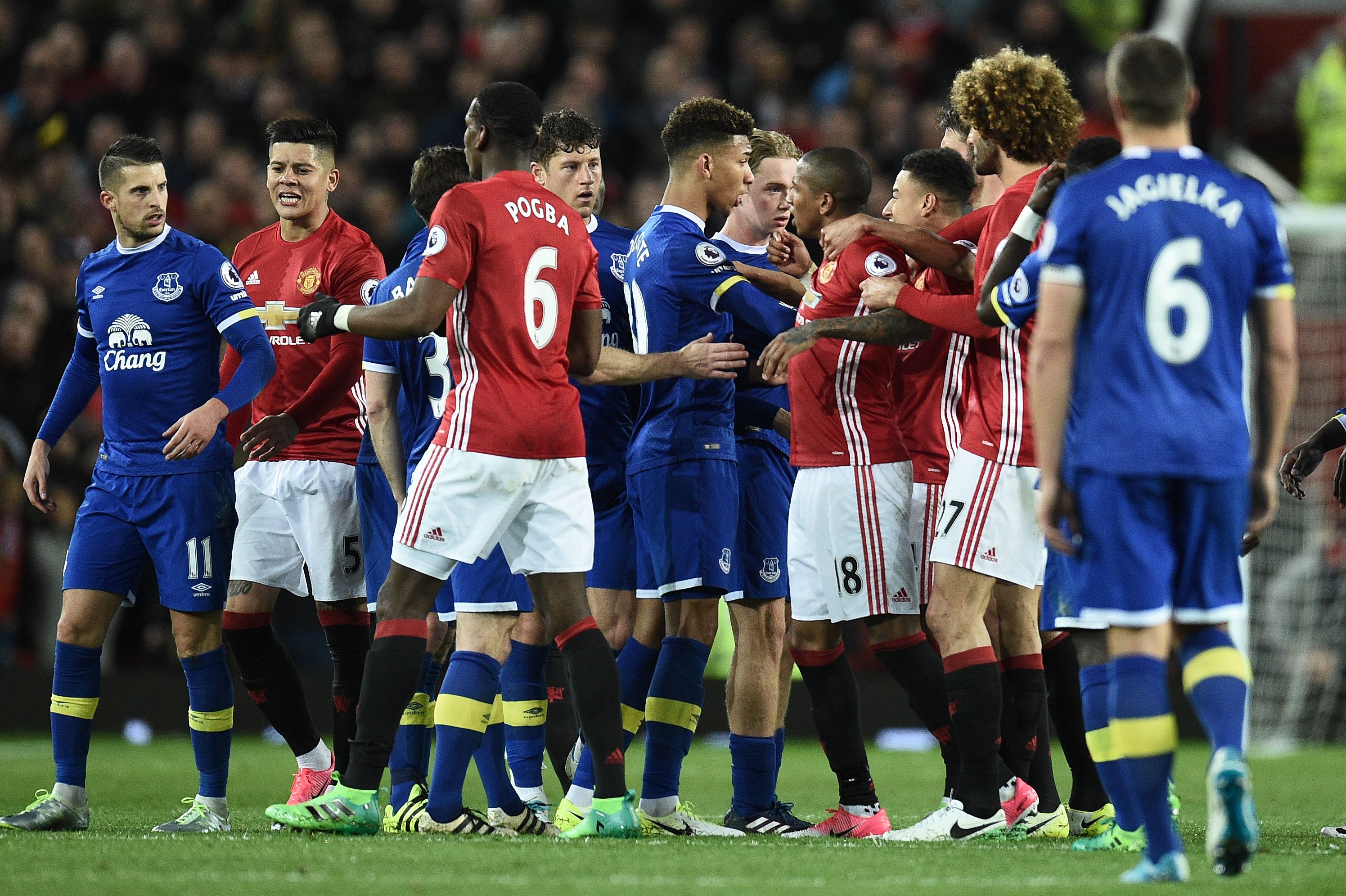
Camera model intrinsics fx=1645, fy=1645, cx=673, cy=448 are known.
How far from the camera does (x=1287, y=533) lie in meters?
11.9

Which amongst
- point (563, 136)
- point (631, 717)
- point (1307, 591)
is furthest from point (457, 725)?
point (1307, 591)

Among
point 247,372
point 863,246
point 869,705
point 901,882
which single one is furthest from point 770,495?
point 869,705

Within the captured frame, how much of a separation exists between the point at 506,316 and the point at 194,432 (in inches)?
54.8

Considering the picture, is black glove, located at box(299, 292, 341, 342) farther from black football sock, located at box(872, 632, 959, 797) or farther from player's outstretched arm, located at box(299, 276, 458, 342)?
black football sock, located at box(872, 632, 959, 797)

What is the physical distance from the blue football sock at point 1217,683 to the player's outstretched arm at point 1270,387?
402 millimetres

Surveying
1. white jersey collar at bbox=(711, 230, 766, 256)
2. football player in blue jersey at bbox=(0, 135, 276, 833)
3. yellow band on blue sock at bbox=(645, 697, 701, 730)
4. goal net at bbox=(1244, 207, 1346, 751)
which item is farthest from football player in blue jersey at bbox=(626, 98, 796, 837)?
goal net at bbox=(1244, 207, 1346, 751)

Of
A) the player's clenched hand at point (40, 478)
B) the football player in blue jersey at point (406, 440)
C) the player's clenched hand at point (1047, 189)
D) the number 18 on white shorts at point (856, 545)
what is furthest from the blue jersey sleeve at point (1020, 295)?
the player's clenched hand at point (40, 478)

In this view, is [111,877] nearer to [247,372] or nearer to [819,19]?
[247,372]

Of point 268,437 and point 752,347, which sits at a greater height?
point 752,347

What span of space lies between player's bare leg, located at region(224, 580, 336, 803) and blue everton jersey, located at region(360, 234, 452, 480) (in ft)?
3.14

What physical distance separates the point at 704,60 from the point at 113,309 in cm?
927

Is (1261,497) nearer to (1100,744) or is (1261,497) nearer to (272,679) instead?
(1100,744)

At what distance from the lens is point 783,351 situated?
602 centimetres

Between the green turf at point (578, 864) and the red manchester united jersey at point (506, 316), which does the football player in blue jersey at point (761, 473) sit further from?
the red manchester united jersey at point (506, 316)
